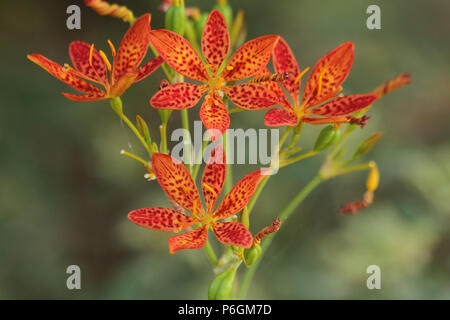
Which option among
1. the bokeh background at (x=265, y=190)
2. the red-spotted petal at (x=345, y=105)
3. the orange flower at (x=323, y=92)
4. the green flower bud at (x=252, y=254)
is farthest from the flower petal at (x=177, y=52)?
the bokeh background at (x=265, y=190)

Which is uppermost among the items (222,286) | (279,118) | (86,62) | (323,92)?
(86,62)

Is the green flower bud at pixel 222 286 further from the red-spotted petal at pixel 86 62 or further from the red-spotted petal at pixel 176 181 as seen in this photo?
the red-spotted petal at pixel 86 62

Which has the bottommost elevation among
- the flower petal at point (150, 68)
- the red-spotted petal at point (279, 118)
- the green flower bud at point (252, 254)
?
the green flower bud at point (252, 254)

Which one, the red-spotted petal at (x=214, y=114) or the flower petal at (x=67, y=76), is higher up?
the flower petal at (x=67, y=76)

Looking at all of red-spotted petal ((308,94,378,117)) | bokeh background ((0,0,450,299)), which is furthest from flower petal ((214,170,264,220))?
bokeh background ((0,0,450,299))

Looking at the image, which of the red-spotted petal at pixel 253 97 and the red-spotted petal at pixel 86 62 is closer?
the red-spotted petal at pixel 253 97

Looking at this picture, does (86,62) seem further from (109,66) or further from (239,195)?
(239,195)

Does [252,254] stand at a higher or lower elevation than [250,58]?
lower

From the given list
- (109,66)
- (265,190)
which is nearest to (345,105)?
(109,66)
